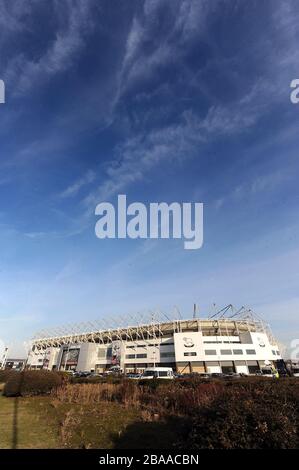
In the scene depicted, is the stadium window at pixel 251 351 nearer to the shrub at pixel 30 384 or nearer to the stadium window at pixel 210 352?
the stadium window at pixel 210 352

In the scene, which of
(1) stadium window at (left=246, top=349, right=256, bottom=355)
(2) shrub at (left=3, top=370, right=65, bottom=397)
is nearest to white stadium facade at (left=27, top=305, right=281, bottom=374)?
(1) stadium window at (left=246, top=349, right=256, bottom=355)

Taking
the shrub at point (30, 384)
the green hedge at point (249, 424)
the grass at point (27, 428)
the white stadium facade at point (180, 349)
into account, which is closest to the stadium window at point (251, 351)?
the white stadium facade at point (180, 349)

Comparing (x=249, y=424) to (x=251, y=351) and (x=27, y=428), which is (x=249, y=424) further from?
(x=251, y=351)

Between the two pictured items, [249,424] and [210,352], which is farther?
[210,352]

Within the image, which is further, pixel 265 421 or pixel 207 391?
pixel 207 391

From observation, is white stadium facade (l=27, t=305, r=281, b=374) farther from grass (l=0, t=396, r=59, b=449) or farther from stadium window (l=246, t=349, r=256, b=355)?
grass (l=0, t=396, r=59, b=449)

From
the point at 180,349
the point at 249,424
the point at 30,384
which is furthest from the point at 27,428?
the point at 180,349

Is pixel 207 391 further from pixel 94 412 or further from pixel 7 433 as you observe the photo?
pixel 7 433

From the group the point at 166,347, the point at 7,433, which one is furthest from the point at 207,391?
the point at 166,347

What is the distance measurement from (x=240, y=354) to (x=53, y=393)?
66.0 m

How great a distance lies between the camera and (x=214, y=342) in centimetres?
7394

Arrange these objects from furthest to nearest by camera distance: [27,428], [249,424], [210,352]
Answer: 1. [210,352]
2. [27,428]
3. [249,424]

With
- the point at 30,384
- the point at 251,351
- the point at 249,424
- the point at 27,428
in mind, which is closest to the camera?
the point at 249,424

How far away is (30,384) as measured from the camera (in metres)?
19.1
